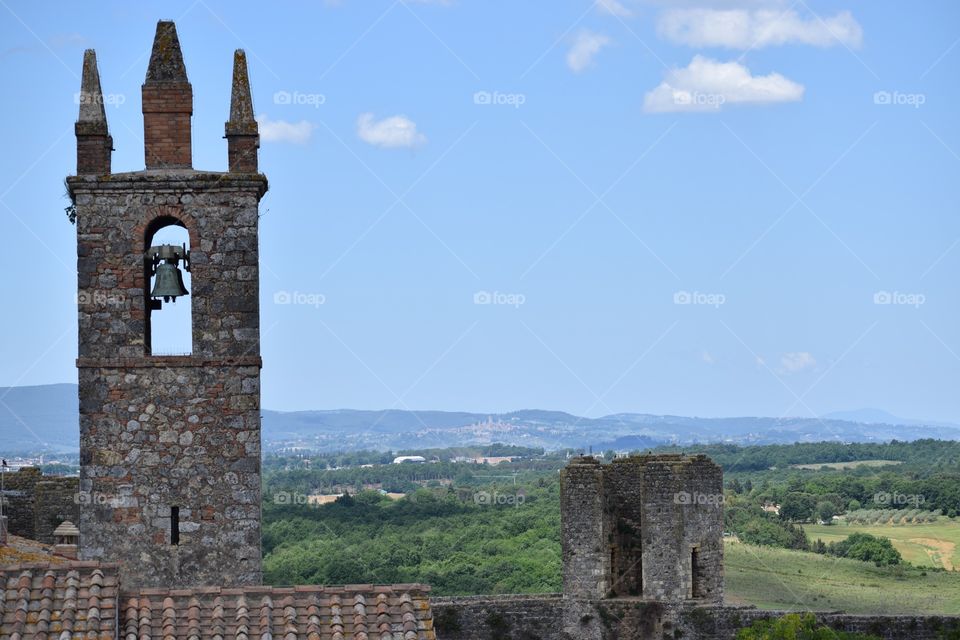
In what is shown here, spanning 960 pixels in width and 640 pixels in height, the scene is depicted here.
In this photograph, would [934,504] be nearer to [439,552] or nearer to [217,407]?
[439,552]

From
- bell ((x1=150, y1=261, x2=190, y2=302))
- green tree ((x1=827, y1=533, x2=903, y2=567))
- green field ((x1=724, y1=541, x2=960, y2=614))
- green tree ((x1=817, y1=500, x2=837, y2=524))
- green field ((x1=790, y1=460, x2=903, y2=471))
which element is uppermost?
bell ((x1=150, y1=261, x2=190, y2=302))

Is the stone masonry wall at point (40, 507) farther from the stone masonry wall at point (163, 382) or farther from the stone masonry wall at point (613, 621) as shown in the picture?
the stone masonry wall at point (163, 382)

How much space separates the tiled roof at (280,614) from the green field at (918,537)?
43819 mm

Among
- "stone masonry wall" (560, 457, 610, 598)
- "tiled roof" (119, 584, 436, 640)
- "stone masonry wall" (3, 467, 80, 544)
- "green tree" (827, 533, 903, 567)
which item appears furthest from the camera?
"green tree" (827, 533, 903, 567)

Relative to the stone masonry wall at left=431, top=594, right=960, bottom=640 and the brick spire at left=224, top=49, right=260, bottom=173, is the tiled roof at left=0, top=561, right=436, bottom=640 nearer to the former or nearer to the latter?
the brick spire at left=224, top=49, right=260, bottom=173

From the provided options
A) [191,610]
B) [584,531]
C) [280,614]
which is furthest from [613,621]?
[191,610]

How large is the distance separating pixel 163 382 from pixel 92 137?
2.40 meters

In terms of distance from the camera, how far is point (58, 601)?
13758mm

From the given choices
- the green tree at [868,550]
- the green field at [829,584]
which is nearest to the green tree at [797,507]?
the green tree at [868,550]

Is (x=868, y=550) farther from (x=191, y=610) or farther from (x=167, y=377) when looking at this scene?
(x=191, y=610)

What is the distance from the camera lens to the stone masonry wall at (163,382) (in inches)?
660

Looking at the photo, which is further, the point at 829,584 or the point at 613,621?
the point at 829,584

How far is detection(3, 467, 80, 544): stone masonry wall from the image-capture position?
2812 centimetres

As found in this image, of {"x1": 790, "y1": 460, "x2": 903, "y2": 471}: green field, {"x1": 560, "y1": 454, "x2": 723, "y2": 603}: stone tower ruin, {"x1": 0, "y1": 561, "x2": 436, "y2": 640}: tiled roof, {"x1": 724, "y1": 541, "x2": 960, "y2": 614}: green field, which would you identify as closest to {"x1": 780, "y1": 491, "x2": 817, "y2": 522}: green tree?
{"x1": 724, "y1": 541, "x2": 960, "y2": 614}: green field
